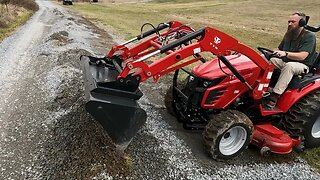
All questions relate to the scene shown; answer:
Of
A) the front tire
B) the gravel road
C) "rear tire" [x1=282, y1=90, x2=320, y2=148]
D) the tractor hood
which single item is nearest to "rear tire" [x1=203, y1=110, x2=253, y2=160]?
the gravel road

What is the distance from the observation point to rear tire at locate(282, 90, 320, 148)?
5.77m

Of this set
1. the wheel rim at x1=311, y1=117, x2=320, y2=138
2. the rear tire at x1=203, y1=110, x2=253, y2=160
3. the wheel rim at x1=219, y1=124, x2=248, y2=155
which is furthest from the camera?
the wheel rim at x1=311, y1=117, x2=320, y2=138

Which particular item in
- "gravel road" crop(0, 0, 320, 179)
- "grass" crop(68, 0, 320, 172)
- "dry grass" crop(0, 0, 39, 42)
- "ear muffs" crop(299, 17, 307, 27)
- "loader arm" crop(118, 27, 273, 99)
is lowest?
"grass" crop(68, 0, 320, 172)

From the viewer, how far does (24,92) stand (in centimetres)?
809

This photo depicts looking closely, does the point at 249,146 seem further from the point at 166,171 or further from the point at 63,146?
the point at 63,146

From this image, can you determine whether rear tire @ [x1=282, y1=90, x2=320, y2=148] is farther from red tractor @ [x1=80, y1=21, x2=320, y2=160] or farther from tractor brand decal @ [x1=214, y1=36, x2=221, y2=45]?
tractor brand decal @ [x1=214, y1=36, x2=221, y2=45]

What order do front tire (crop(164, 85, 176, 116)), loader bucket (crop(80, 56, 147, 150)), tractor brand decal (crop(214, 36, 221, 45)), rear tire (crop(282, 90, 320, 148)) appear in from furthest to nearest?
front tire (crop(164, 85, 176, 116))
rear tire (crop(282, 90, 320, 148))
tractor brand decal (crop(214, 36, 221, 45))
loader bucket (crop(80, 56, 147, 150))

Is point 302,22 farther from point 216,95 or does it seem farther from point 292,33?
point 216,95

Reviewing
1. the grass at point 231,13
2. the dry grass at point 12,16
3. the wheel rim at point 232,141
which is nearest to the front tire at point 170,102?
the wheel rim at point 232,141

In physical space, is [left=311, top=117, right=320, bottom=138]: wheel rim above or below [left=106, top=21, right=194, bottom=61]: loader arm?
below

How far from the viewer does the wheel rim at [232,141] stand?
5512 mm

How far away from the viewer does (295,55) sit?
5.64 m

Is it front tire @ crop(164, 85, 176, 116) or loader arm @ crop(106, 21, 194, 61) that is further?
front tire @ crop(164, 85, 176, 116)

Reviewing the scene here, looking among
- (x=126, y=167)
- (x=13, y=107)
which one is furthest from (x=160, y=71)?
(x=13, y=107)
